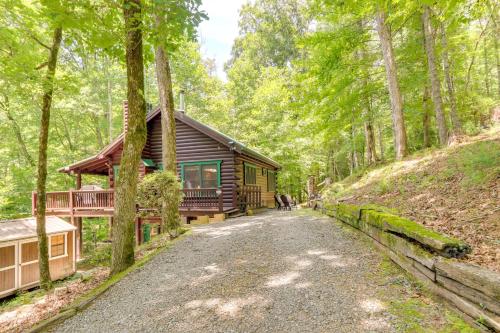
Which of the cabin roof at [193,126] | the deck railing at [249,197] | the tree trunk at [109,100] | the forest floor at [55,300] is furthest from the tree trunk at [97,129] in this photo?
the forest floor at [55,300]

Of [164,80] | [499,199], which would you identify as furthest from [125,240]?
[499,199]

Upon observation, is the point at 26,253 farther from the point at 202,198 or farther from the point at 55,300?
the point at 202,198

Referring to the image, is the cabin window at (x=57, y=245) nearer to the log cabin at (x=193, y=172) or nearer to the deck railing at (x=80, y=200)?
the log cabin at (x=193, y=172)

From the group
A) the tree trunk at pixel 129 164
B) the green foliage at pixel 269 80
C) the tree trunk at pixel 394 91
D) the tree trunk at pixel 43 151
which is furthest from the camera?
the tree trunk at pixel 394 91

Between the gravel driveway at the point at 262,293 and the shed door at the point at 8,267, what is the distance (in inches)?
321

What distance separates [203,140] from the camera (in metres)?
14.6

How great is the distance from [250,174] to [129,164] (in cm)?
1167

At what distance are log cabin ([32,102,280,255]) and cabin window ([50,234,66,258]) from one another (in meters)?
2.08

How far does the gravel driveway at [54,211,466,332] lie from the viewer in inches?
118

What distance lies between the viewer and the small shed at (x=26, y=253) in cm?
1006

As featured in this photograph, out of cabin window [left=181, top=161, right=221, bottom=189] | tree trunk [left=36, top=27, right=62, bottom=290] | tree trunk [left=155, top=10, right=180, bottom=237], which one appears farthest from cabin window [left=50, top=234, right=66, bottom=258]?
tree trunk [left=155, top=10, right=180, bottom=237]

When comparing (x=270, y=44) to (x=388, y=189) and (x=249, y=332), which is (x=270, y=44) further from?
(x=249, y=332)

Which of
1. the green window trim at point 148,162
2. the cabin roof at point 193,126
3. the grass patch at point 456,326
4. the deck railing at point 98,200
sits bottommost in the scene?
the grass patch at point 456,326

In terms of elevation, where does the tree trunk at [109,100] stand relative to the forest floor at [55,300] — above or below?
above
